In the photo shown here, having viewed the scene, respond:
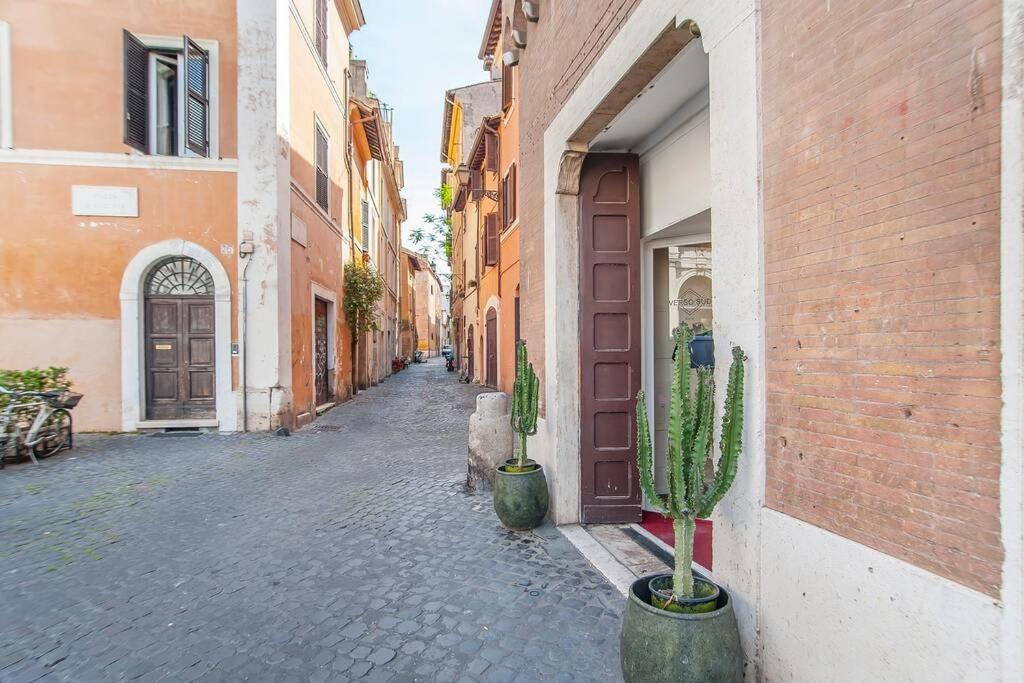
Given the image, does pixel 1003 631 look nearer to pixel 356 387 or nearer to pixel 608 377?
pixel 608 377

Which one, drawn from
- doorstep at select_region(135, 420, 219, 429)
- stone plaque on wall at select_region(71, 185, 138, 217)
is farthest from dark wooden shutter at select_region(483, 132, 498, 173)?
doorstep at select_region(135, 420, 219, 429)

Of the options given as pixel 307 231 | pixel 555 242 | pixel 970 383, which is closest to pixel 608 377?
pixel 555 242

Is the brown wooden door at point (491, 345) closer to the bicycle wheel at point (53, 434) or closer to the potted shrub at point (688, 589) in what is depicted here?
the bicycle wheel at point (53, 434)

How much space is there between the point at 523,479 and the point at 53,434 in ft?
23.5

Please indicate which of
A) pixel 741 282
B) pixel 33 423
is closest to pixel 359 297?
pixel 33 423

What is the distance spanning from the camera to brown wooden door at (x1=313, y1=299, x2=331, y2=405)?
12016 millimetres

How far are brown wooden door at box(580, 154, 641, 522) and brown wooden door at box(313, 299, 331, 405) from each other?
341 inches

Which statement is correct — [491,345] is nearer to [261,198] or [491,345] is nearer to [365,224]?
[365,224]

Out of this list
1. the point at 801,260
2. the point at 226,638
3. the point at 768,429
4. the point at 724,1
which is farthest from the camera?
the point at 226,638

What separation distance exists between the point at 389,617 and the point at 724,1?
11.9 ft

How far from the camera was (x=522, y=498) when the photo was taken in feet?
14.2

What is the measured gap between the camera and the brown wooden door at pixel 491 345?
52.3 ft

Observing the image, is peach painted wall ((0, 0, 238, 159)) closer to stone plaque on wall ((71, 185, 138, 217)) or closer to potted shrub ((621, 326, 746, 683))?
stone plaque on wall ((71, 185, 138, 217))

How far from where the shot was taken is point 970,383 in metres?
1.50
